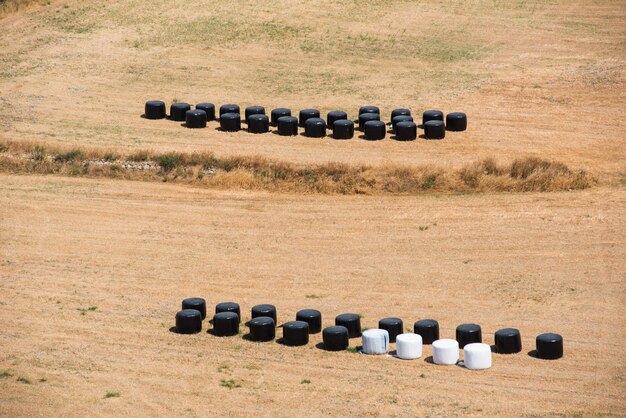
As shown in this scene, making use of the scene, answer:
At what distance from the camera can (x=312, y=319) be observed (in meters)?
38.4

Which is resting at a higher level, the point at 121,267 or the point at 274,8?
the point at 274,8

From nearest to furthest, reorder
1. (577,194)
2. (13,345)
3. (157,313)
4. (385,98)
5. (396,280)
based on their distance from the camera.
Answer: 1. (13,345)
2. (157,313)
3. (396,280)
4. (577,194)
5. (385,98)

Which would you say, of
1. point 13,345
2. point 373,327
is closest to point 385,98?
point 373,327

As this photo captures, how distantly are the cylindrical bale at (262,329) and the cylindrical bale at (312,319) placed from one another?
89 centimetres

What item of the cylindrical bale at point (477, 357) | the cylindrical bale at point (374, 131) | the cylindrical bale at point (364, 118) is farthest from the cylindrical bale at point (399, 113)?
the cylindrical bale at point (477, 357)

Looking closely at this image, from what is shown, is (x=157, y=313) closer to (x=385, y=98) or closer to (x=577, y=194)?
(x=577, y=194)

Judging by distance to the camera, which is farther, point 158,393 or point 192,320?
point 192,320

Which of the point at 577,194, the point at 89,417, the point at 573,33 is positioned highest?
the point at 573,33

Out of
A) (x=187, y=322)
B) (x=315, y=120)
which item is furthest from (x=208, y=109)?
(x=187, y=322)

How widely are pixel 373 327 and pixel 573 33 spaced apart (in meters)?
38.1

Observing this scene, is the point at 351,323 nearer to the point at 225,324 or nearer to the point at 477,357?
the point at 225,324

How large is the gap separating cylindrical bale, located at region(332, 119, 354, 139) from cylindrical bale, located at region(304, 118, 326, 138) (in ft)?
1.90

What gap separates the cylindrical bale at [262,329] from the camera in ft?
125

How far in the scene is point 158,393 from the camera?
3438cm
